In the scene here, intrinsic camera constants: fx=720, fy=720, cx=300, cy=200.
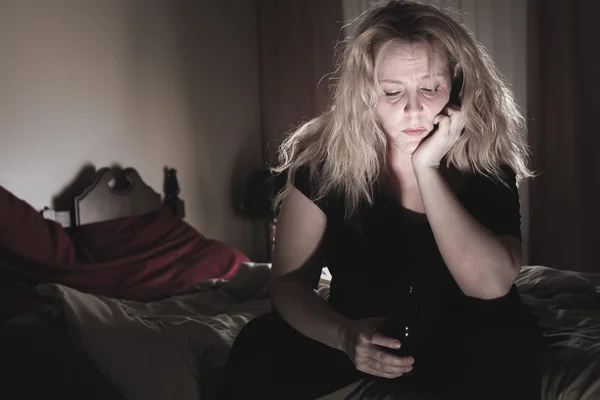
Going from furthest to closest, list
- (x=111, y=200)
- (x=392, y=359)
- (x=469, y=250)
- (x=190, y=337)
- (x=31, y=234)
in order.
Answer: (x=111, y=200)
(x=31, y=234)
(x=190, y=337)
(x=469, y=250)
(x=392, y=359)

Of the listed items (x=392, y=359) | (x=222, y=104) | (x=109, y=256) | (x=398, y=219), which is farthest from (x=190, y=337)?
(x=222, y=104)

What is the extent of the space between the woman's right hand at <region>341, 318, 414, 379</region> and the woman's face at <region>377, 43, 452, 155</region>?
429mm

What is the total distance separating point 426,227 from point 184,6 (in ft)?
8.64

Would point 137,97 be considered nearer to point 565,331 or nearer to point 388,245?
point 388,245

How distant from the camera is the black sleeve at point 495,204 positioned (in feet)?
4.41

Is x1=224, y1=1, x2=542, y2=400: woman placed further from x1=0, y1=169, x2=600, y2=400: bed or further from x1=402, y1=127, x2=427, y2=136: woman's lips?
x1=0, y1=169, x2=600, y2=400: bed

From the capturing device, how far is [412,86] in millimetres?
1360

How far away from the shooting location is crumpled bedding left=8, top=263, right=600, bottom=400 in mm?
1262

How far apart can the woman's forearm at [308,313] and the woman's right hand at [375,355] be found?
0.21 feet

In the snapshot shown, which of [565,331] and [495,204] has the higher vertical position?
[495,204]

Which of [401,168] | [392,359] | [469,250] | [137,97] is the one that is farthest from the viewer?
[137,97]

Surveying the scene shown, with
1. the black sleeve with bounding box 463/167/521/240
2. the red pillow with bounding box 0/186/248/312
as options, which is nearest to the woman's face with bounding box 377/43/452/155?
the black sleeve with bounding box 463/167/521/240

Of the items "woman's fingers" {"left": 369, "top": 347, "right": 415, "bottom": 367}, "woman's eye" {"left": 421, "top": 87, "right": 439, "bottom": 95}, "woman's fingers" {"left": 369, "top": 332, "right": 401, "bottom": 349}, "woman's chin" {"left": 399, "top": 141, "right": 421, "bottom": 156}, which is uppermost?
"woman's eye" {"left": 421, "top": 87, "right": 439, "bottom": 95}

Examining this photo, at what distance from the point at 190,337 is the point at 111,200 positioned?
1566mm
